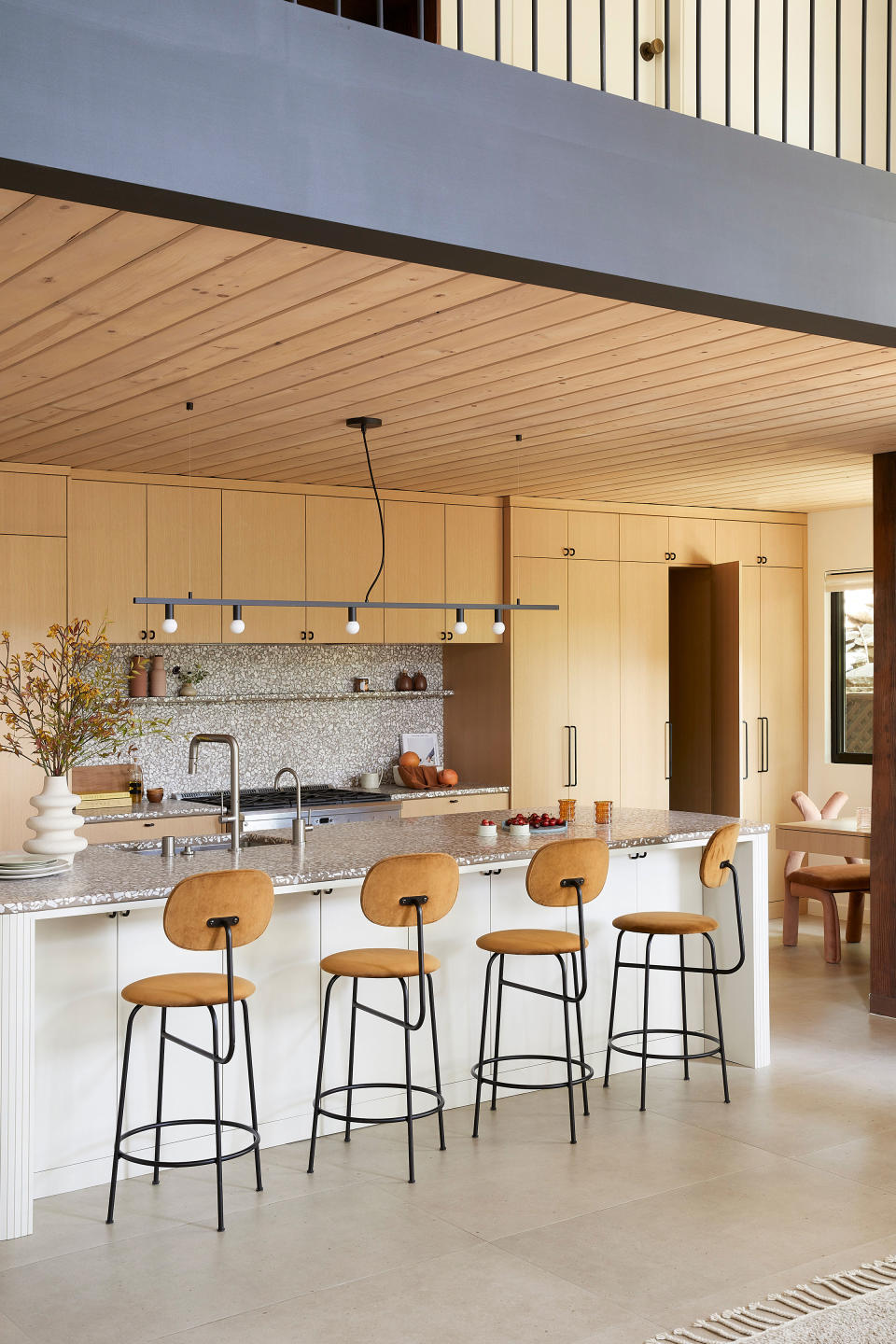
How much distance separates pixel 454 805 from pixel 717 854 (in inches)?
99.6

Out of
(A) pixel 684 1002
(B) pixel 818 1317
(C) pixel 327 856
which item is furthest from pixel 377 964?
(A) pixel 684 1002

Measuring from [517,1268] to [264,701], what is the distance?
4.26m

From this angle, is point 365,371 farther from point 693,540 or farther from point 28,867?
point 693,540

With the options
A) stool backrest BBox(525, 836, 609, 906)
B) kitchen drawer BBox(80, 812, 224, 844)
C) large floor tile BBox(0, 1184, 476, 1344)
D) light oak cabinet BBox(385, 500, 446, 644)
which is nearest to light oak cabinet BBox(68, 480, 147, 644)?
kitchen drawer BBox(80, 812, 224, 844)

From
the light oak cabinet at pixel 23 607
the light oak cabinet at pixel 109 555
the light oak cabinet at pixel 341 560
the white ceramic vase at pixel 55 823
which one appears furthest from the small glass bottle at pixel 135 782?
the white ceramic vase at pixel 55 823

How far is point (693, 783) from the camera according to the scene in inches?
334

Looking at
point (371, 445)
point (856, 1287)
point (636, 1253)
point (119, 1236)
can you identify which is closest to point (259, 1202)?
point (119, 1236)

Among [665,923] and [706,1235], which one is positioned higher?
[665,923]

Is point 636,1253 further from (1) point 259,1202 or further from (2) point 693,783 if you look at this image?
(2) point 693,783

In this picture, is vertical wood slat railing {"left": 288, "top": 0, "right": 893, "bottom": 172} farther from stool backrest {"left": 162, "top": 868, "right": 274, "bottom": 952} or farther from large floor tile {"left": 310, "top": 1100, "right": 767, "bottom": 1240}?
large floor tile {"left": 310, "top": 1100, "right": 767, "bottom": 1240}

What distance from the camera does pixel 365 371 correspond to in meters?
4.17

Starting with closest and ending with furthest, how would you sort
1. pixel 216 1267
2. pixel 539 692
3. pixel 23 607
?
pixel 216 1267, pixel 23 607, pixel 539 692

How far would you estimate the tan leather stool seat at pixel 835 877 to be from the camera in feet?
23.7

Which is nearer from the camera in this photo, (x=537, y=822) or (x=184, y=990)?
(x=184, y=990)
